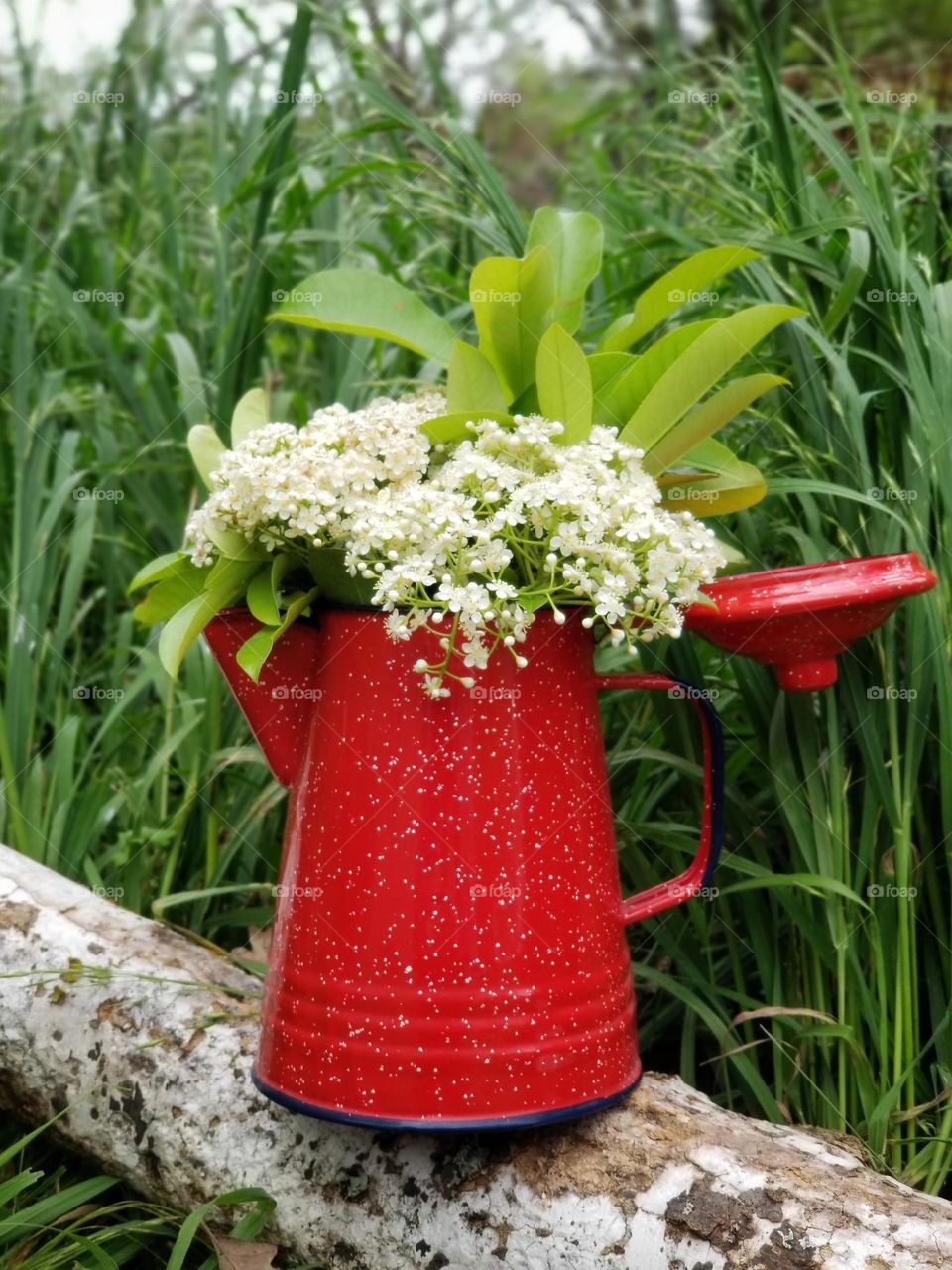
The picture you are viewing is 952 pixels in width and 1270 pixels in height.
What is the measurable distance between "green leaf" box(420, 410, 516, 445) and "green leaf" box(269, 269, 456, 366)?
0.11m

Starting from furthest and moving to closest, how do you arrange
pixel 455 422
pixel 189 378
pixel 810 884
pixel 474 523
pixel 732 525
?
1. pixel 189 378
2. pixel 732 525
3. pixel 810 884
4. pixel 455 422
5. pixel 474 523

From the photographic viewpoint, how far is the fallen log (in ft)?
2.90

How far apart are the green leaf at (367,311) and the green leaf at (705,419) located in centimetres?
21

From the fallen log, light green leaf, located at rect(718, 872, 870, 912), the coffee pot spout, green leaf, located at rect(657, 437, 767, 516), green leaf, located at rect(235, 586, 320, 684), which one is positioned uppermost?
green leaf, located at rect(657, 437, 767, 516)

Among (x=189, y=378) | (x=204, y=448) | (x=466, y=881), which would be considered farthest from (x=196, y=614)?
(x=189, y=378)

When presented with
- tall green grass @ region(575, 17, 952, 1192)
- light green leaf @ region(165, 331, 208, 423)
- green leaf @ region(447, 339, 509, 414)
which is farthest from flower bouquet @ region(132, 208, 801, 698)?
light green leaf @ region(165, 331, 208, 423)

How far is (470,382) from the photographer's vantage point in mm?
993

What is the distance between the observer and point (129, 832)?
144 cm

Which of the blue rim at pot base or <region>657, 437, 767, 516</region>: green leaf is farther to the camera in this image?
<region>657, 437, 767, 516</region>: green leaf

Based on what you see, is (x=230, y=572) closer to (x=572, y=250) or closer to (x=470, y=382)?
(x=470, y=382)

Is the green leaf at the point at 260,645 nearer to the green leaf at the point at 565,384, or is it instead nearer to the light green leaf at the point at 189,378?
the green leaf at the point at 565,384

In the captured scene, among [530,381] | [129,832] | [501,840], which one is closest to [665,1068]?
[501,840]

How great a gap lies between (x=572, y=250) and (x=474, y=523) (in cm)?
35

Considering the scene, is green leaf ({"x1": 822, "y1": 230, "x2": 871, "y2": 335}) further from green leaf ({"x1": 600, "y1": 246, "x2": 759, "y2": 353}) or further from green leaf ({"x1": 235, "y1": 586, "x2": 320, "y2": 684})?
green leaf ({"x1": 235, "y1": 586, "x2": 320, "y2": 684})
